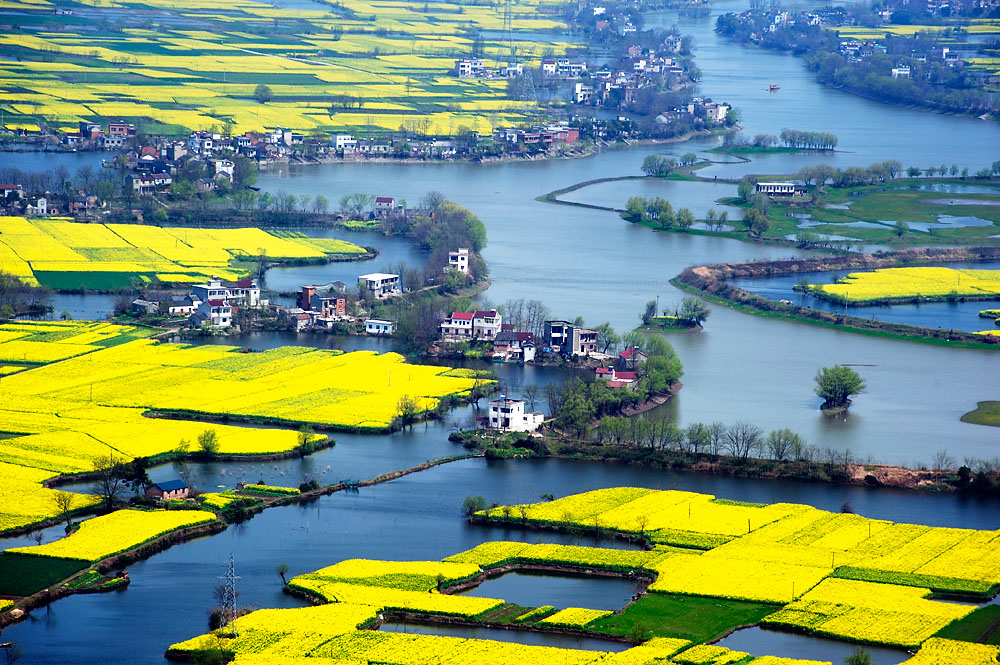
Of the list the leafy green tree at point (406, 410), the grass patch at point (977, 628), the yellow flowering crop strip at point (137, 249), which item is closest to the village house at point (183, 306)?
the yellow flowering crop strip at point (137, 249)

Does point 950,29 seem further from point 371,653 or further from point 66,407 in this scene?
point 371,653

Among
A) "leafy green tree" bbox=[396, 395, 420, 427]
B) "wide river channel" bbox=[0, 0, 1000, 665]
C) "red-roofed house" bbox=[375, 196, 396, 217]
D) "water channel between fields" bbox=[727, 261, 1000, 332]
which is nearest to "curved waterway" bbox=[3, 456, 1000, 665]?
"wide river channel" bbox=[0, 0, 1000, 665]

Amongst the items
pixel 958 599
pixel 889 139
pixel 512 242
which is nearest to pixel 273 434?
pixel 958 599

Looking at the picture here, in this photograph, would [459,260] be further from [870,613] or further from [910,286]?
[870,613]

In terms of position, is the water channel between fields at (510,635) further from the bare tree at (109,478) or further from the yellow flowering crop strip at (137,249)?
the yellow flowering crop strip at (137,249)

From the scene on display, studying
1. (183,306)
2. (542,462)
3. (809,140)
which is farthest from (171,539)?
(809,140)
